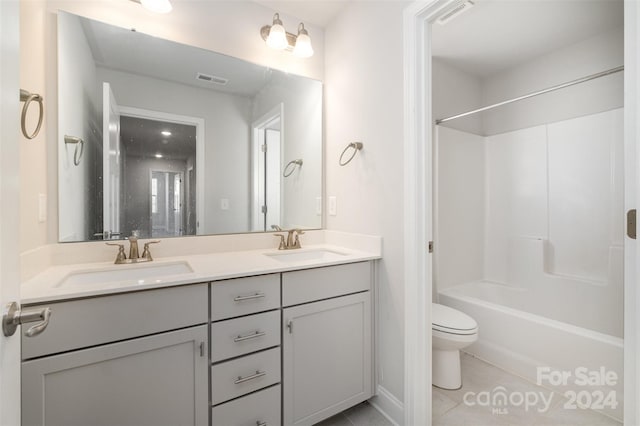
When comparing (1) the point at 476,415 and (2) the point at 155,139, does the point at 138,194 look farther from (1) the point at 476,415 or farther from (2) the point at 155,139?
(1) the point at 476,415

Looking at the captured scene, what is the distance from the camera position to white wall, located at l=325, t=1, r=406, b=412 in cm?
148

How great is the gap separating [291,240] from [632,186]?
61.6 inches

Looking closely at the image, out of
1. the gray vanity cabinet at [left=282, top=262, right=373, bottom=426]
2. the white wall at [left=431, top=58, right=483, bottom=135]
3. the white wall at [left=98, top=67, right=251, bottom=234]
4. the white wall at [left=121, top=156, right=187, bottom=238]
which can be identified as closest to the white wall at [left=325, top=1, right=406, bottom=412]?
the gray vanity cabinet at [left=282, top=262, right=373, bottom=426]

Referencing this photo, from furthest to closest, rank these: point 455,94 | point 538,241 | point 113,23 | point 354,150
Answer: point 455,94 < point 538,241 < point 354,150 < point 113,23

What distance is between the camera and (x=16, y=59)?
592mm

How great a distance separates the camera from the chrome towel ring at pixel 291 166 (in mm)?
1982

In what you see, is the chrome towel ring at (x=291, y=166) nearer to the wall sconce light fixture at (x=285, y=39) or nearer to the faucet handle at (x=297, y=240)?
the faucet handle at (x=297, y=240)

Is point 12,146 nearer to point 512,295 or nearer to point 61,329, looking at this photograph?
point 61,329

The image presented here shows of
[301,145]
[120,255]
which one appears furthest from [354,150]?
[120,255]

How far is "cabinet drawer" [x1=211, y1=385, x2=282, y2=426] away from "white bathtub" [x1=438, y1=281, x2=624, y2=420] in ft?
5.32

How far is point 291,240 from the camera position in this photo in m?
1.88

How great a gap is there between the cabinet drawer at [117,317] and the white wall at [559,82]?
2966 millimetres

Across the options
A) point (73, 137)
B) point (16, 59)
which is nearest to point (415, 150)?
point (16, 59)

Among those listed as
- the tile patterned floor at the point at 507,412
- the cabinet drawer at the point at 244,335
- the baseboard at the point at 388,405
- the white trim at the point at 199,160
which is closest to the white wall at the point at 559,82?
the tile patterned floor at the point at 507,412
